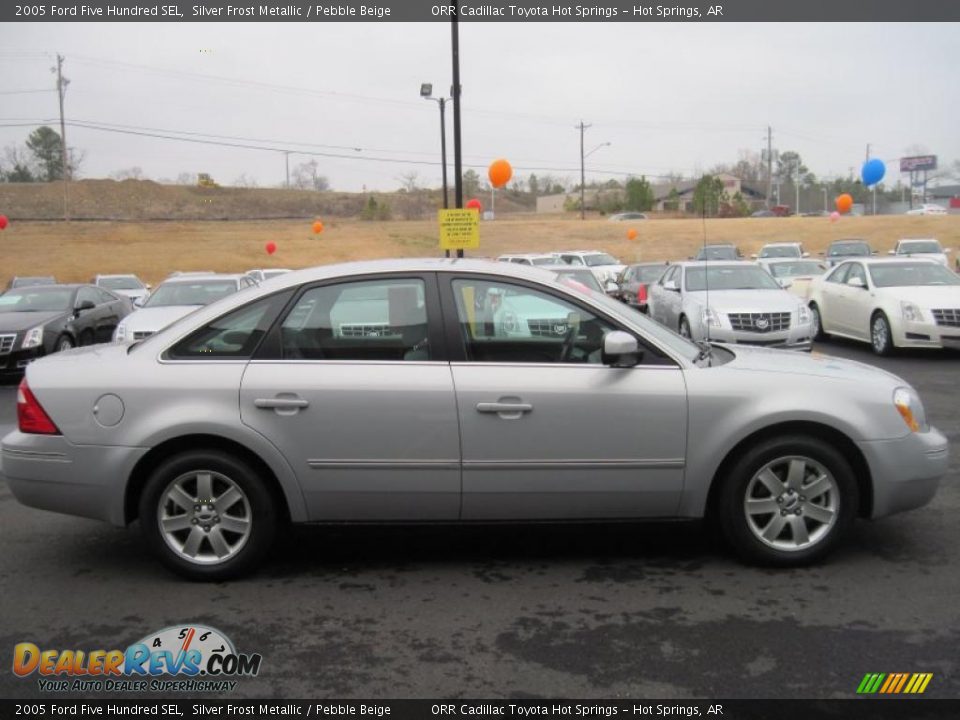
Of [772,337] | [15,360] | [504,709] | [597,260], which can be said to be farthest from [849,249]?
[504,709]

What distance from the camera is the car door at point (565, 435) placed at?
14.0ft

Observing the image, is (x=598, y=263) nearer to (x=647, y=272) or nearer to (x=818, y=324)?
(x=647, y=272)

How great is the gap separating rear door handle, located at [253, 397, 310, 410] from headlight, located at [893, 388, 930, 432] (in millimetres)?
2986

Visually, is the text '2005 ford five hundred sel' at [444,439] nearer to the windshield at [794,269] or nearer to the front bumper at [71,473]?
the front bumper at [71,473]

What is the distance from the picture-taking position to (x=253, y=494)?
14.0ft

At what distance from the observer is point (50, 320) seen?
12.6m

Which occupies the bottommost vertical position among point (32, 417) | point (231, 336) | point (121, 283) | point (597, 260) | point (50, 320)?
point (32, 417)

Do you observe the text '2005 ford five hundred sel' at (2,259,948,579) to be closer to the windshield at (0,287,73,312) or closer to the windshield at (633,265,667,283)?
the windshield at (0,287,73,312)

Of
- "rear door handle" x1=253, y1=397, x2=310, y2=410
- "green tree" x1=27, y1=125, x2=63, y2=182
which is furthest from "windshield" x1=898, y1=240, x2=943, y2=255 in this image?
"green tree" x1=27, y1=125, x2=63, y2=182

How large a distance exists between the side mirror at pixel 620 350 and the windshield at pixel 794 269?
1819cm

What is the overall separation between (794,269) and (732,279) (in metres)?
8.88

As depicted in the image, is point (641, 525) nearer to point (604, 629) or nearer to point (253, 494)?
point (604, 629)

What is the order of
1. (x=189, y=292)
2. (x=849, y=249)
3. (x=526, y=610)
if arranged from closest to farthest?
(x=526, y=610) → (x=189, y=292) → (x=849, y=249)

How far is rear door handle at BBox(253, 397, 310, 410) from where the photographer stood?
167 inches
